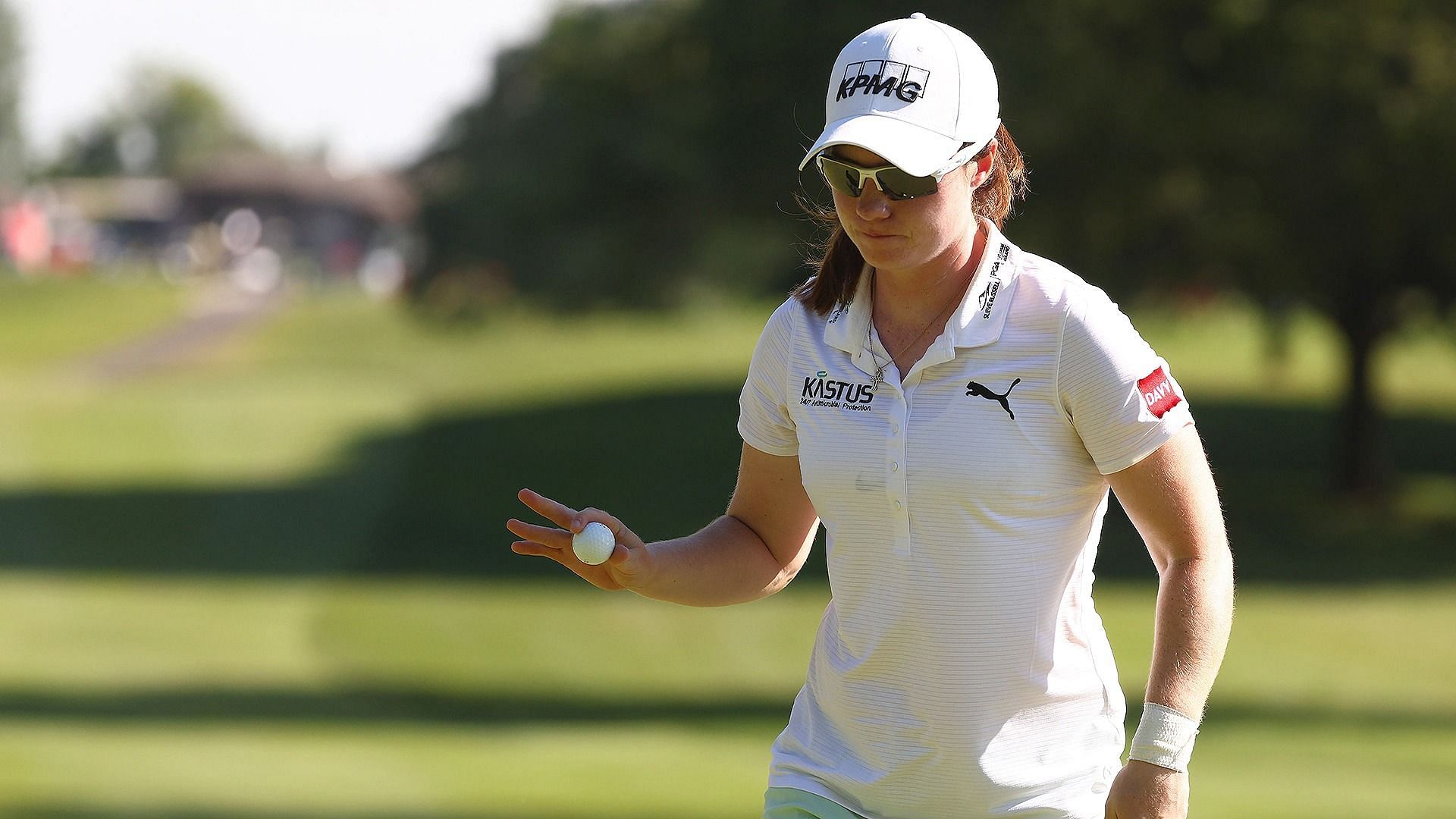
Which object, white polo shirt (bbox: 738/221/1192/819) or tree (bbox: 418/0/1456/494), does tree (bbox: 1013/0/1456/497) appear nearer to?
tree (bbox: 418/0/1456/494)

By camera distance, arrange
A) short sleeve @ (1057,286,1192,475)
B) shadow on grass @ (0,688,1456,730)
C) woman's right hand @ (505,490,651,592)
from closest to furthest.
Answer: short sleeve @ (1057,286,1192,475), woman's right hand @ (505,490,651,592), shadow on grass @ (0,688,1456,730)

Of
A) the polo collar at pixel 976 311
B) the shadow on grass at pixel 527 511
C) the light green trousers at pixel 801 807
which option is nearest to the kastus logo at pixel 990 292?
the polo collar at pixel 976 311

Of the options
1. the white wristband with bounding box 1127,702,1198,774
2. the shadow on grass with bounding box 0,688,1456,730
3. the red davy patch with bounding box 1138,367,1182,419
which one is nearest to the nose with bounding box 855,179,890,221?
the red davy patch with bounding box 1138,367,1182,419

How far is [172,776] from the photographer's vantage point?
1065 cm

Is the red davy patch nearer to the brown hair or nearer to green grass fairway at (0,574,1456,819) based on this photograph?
the brown hair

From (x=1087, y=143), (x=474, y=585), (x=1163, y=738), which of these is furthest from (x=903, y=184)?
(x=474, y=585)

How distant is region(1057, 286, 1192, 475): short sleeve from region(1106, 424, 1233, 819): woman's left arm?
31mm

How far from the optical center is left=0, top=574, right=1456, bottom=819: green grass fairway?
395 inches

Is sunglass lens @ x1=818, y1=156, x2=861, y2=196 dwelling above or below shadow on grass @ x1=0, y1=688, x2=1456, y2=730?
below

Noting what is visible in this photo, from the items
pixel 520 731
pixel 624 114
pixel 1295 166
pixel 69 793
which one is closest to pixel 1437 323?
pixel 1295 166

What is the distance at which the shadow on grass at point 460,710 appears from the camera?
45.9ft

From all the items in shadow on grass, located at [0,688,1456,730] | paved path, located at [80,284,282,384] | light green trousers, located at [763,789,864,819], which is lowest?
light green trousers, located at [763,789,864,819]

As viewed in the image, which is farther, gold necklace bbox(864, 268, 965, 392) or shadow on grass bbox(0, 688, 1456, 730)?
shadow on grass bbox(0, 688, 1456, 730)

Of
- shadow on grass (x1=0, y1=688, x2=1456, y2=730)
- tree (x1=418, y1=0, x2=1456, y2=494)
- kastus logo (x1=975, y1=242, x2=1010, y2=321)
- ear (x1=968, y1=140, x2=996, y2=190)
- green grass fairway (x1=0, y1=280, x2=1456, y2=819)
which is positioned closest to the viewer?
kastus logo (x1=975, y1=242, x2=1010, y2=321)
